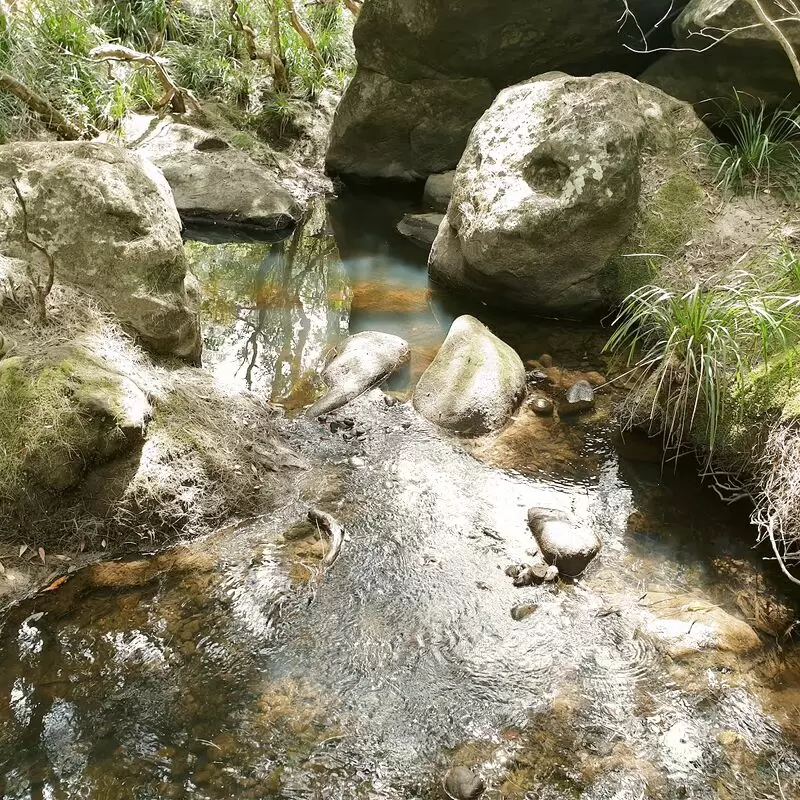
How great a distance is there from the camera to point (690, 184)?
4.96 m

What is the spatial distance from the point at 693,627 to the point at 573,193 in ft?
10.2

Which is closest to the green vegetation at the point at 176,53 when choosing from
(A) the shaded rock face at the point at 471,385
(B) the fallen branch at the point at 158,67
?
(B) the fallen branch at the point at 158,67

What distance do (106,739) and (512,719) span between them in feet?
4.78

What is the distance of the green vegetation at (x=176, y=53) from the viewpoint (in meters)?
7.45

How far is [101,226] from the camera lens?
138 inches

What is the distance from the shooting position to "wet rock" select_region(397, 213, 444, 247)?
6.92 metres

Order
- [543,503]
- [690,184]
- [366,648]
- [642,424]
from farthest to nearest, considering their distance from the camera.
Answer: [690,184], [642,424], [543,503], [366,648]

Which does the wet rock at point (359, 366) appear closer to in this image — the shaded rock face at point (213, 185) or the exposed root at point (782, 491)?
the exposed root at point (782, 491)

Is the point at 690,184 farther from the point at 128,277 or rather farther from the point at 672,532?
the point at 128,277

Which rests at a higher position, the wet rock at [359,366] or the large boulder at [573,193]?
the large boulder at [573,193]

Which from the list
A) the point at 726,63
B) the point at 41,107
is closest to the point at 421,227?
the point at 726,63

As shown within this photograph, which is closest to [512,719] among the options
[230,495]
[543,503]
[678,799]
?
[678,799]

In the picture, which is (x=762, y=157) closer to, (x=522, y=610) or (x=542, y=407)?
(x=542, y=407)

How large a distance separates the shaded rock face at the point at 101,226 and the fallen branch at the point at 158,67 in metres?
4.17
